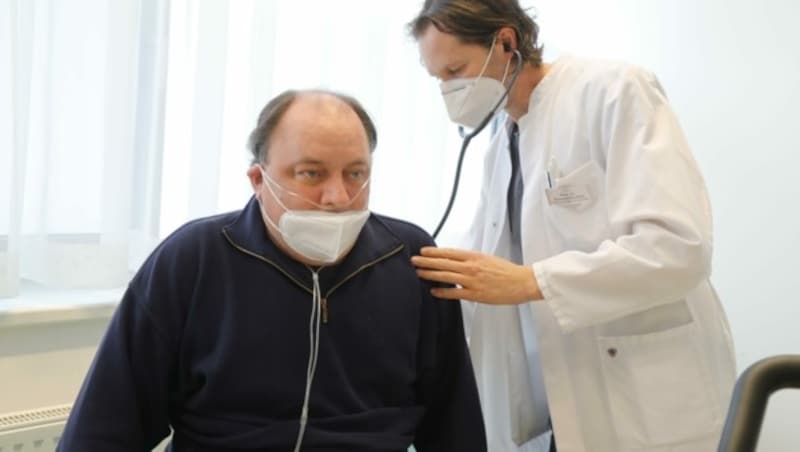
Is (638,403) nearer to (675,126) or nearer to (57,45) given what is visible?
(675,126)

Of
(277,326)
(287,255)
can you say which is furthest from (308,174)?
(277,326)

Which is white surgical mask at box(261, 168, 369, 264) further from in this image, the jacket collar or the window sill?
the window sill

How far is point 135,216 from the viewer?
5.40 feet

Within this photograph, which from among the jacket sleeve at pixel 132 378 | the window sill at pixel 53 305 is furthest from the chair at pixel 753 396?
the window sill at pixel 53 305

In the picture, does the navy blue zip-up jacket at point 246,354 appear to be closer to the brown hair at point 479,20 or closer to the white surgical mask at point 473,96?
the white surgical mask at point 473,96

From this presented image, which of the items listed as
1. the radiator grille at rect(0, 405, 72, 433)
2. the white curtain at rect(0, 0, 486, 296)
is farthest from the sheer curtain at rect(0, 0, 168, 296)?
the radiator grille at rect(0, 405, 72, 433)

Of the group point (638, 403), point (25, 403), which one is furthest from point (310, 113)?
point (25, 403)

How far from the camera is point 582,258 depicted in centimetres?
121

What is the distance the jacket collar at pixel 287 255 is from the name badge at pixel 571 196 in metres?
0.30

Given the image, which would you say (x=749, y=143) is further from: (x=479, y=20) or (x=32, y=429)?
(x=32, y=429)

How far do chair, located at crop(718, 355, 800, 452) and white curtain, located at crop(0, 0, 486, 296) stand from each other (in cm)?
120

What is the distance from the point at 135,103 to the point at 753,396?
139 cm

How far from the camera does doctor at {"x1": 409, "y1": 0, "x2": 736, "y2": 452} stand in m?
1.19

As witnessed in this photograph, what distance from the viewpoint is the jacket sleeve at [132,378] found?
3.56 ft
